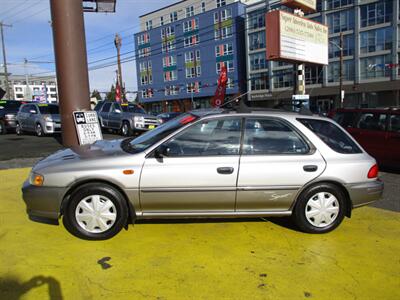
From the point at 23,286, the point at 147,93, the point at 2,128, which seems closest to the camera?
the point at 23,286

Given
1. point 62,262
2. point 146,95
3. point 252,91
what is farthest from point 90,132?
point 146,95

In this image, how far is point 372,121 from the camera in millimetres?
9047

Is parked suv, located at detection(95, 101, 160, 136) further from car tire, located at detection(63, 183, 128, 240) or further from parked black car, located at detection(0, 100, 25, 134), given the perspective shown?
car tire, located at detection(63, 183, 128, 240)

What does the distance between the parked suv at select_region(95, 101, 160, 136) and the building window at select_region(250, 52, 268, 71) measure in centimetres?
4236

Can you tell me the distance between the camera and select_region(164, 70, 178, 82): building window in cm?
6922

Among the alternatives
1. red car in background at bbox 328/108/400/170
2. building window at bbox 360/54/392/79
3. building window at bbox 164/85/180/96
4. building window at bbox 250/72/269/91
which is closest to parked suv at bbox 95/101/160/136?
red car in background at bbox 328/108/400/170

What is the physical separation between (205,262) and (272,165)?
4.48 ft

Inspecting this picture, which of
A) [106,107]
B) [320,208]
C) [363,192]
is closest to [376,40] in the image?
[106,107]

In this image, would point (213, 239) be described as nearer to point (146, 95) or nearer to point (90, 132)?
point (90, 132)

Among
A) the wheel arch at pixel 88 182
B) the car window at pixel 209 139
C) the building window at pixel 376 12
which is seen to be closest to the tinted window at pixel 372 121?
the car window at pixel 209 139

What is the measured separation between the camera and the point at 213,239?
14.3 ft

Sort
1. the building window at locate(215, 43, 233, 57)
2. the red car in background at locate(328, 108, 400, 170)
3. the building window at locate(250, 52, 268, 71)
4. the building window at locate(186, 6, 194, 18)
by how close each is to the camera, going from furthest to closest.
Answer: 1. the building window at locate(186, 6, 194, 18)
2. the building window at locate(215, 43, 233, 57)
3. the building window at locate(250, 52, 268, 71)
4. the red car in background at locate(328, 108, 400, 170)

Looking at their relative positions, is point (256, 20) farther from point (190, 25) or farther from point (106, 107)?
point (106, 107)

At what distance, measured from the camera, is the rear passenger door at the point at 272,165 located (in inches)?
170
